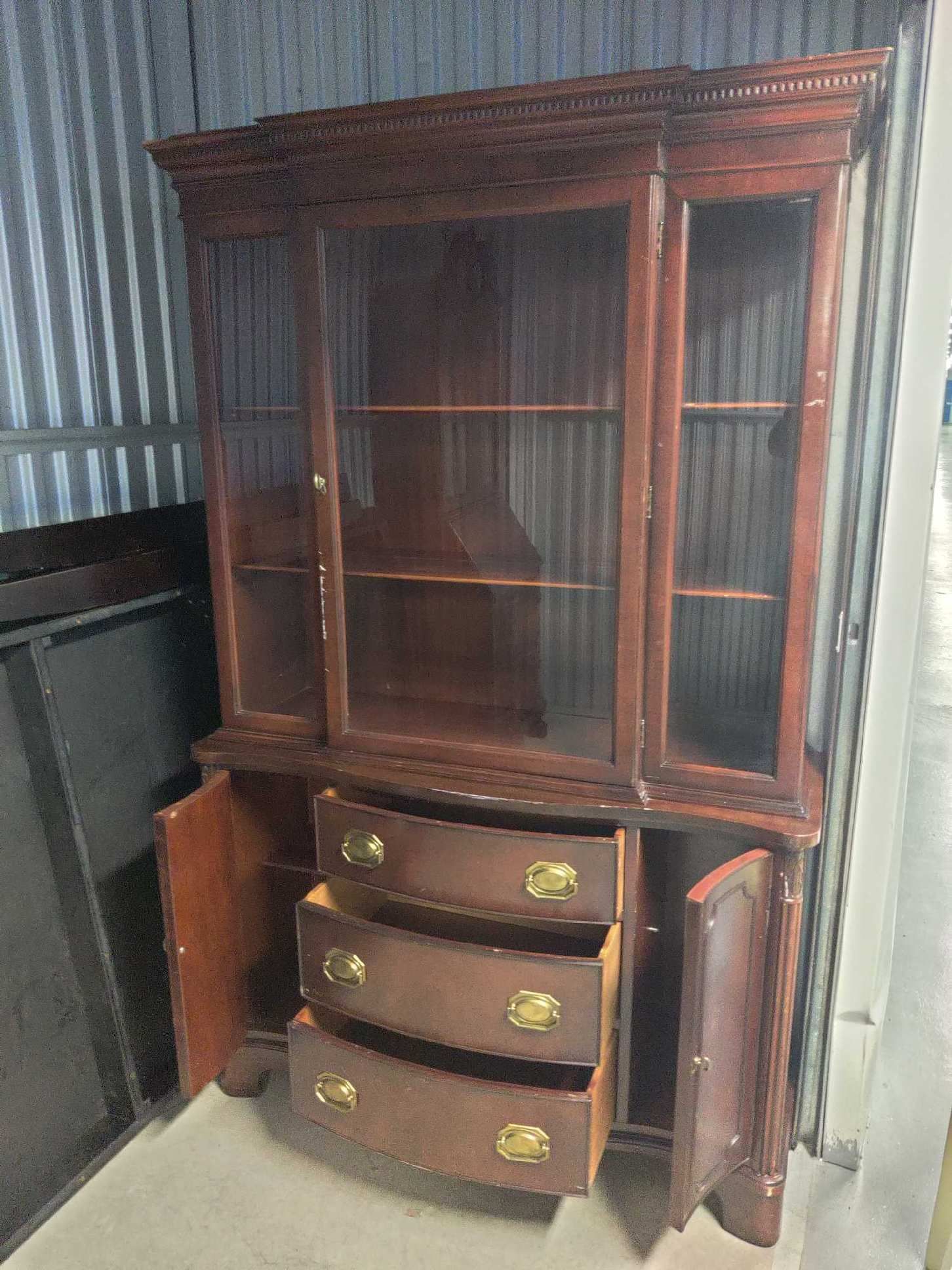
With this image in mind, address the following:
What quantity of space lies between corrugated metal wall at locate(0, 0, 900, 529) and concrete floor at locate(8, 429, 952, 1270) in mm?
1127

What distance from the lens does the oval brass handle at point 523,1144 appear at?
1363mm

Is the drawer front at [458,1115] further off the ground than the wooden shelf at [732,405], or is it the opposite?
the wooden shelf at [732,405]

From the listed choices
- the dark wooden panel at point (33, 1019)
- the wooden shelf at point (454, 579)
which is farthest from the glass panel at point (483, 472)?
the dark wooden panel at point (33, 1019)

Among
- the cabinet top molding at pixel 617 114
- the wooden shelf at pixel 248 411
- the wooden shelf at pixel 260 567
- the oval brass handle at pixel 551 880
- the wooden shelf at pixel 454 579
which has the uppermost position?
the cabinet top molding at pixel 617 114

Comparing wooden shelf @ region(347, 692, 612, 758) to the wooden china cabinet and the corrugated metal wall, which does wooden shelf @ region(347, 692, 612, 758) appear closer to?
the wooden china cabinet

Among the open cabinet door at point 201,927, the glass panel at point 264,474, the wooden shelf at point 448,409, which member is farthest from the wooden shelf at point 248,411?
the open cabinet door at point 201,927

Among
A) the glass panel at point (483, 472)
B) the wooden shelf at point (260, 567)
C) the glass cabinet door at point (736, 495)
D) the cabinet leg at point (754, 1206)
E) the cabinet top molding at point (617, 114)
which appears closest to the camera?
the cabinet top molding at point (617, 114)

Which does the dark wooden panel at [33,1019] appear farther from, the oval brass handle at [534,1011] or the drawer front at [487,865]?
the oval brass handle at [534,1011]

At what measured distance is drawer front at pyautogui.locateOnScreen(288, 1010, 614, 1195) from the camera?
135 cm

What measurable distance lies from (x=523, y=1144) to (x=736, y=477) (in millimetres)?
1003

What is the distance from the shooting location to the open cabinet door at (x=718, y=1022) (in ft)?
4.07

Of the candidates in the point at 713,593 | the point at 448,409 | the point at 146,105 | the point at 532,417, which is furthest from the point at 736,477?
the point at 146,105

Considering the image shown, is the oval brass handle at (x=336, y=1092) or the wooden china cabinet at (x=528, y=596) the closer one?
the wooden china cabinet at (x=528, y=596)

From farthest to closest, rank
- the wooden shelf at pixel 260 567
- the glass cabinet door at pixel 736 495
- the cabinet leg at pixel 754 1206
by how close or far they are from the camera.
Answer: the wooden shelf at pixel 260 567 → the cabinet leg at pixel 754 1206 → the glass cabinet door at pixel 736 495
